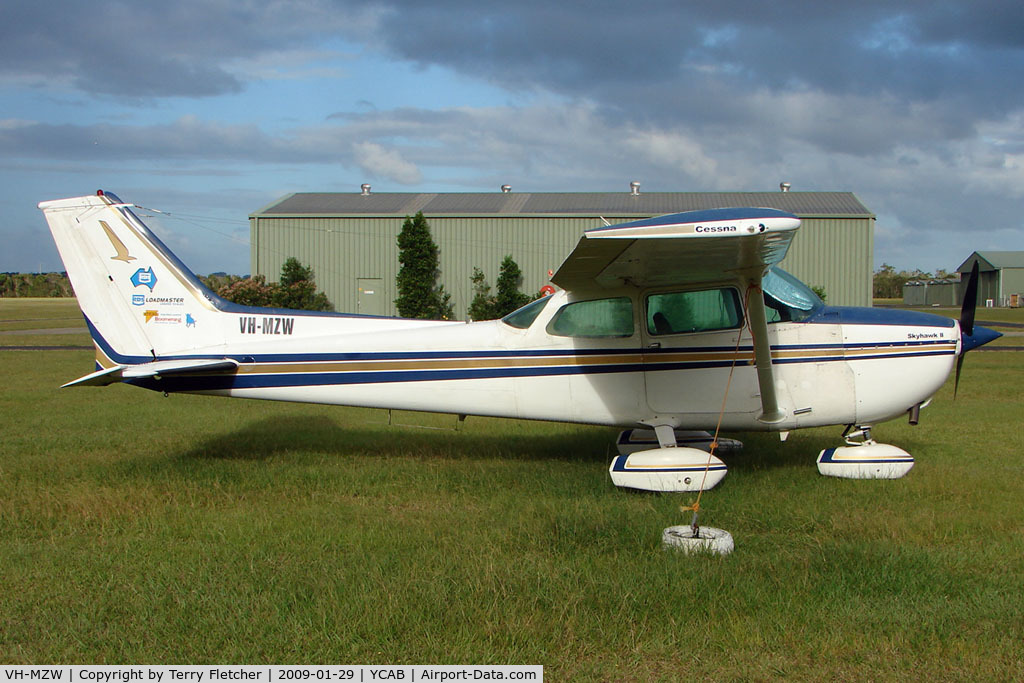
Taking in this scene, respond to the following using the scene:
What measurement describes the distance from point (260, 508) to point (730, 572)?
3626 mm

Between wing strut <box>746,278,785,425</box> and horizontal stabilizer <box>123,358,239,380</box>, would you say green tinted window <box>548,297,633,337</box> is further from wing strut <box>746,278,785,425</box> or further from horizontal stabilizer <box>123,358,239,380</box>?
horizontal stabilizer <box>123,358,239,380</box>

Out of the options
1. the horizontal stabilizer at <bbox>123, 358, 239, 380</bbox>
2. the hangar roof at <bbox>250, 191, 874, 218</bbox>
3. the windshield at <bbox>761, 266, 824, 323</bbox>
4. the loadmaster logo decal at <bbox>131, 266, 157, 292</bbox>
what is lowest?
the horizontal stabilizer at <bbox>123, 358, 239, 380</bbox>

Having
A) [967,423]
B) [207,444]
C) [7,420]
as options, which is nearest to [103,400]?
[7,420]

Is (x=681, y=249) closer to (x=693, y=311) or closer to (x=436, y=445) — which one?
(x=693, y=311)

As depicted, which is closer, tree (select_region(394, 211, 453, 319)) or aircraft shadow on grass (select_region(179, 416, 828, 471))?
aircraft shadow on grass (select_region(179, 416, 828, 471))

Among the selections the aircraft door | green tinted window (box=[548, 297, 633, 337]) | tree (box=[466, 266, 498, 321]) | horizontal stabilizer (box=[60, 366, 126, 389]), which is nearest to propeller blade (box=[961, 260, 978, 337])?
the aircraft door

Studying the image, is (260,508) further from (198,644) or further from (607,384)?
(607,384)

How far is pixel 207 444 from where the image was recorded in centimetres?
888

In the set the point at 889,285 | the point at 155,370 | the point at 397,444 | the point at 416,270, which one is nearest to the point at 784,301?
the point at 397,444

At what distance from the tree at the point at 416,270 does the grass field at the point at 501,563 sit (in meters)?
22.5

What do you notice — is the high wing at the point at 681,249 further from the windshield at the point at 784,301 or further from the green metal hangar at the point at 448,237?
the green metal hangar at the point at 448,237

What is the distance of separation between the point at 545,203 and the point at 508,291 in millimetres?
5600

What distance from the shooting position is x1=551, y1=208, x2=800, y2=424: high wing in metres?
5.10

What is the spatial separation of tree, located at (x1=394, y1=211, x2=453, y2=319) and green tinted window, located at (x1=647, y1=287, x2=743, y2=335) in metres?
24.2
